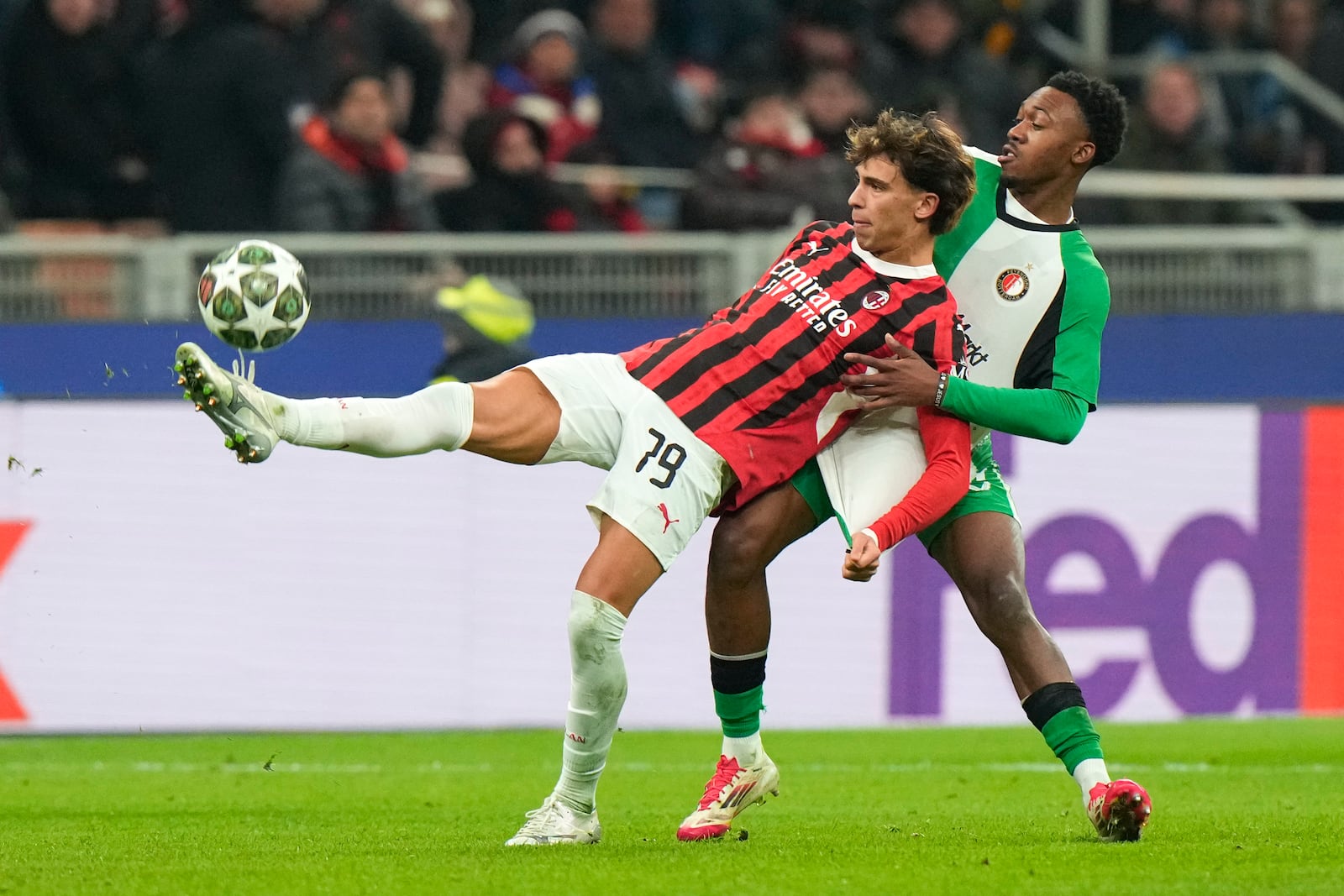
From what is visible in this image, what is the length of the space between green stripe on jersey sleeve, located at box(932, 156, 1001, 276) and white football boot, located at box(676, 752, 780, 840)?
1.46 m

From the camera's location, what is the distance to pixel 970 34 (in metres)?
13.7

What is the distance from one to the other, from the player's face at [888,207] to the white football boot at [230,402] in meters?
1.68

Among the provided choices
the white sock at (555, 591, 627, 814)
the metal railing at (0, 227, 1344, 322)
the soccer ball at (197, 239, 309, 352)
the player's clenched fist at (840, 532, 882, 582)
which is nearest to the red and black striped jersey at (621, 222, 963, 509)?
the player's clenched fist at (840, 532, 882, 582)

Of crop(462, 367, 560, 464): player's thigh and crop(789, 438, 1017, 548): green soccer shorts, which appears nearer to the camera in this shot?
crop(462, 367, 560, 464): player's thigh

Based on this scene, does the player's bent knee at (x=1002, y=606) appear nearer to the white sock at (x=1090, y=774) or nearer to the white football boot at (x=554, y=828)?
the white sock at (x=1090, y=774)

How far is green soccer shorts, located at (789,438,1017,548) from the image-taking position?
5754mm

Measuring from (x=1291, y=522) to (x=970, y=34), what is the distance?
5.11m

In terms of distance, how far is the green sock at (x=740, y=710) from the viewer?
19.3ft

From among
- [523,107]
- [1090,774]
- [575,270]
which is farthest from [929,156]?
[523,107]

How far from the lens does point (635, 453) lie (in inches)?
215

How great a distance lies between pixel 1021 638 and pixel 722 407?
1035 millimetres

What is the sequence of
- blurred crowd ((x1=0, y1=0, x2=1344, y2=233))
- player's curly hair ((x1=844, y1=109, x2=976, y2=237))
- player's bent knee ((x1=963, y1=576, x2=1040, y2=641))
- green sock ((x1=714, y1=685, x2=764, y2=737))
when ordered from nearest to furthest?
player's curly hair ((x1=844, y1=109, x2=976, y2=237)) → player's bent knee ((x1=963, y1=576, x2=1040, y2=641)) → green sock ((x1=714, y1=685, x2=764, y2=737)) → blurred crowd ((x1=0, y1=0, x2=1344, y2=233))

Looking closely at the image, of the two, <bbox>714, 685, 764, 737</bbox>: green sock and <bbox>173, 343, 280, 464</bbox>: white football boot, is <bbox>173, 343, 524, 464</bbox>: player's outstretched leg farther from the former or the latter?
<bbox>714, 685, 764, 737</bbox>: green sock

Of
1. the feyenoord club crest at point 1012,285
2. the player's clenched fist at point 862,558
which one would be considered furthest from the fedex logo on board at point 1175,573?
the player's clenched fist at point 862,558
